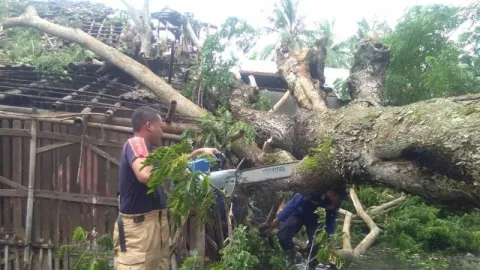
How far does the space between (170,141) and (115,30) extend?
290 inches

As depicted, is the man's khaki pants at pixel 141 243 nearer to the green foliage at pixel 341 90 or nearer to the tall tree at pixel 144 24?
the green foliage at pixel 341 90

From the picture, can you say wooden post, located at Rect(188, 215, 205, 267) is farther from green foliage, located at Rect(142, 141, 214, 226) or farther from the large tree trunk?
the large tree trunk

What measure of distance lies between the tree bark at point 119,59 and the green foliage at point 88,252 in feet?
7.47

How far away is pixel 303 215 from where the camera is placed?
495 centimetres

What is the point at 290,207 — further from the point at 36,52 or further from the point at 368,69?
the point at 36,52

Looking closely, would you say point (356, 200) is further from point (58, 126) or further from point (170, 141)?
point (58, 126)

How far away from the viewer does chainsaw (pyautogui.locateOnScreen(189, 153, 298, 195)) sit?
356 cm

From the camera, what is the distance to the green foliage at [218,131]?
4.61 meters

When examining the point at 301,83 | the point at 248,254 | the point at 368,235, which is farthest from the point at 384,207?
the point at 248,254

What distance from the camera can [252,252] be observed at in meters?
4.35

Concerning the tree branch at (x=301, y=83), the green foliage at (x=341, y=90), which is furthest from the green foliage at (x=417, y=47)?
the tree branch at (x=301, y=83)

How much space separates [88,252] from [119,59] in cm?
430

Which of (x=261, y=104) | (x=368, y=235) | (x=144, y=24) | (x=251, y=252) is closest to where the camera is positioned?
(x=251, y=252)

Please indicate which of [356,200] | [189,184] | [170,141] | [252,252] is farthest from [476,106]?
[356,200]
